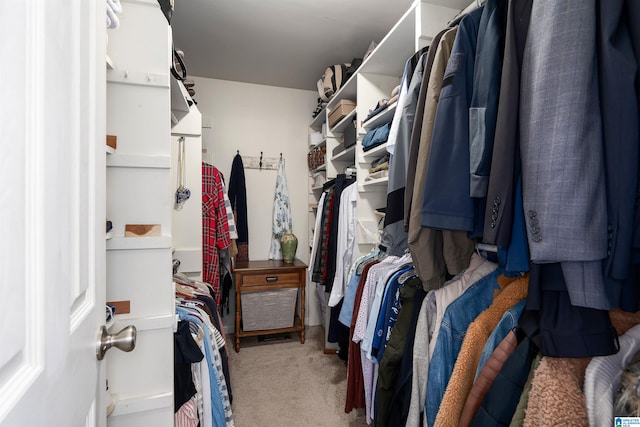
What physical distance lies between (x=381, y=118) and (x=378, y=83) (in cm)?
40

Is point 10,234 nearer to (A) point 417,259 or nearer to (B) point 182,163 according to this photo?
(A) point 417,259

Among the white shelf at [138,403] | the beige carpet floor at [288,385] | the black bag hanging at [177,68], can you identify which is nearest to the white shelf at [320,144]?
the black bag hanging at [177,68]

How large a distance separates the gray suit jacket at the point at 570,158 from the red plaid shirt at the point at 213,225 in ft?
6.22

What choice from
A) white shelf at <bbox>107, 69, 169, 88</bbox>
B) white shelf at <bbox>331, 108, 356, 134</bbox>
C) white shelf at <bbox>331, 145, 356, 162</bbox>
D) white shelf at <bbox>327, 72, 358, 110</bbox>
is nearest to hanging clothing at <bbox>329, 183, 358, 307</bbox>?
white shelf at <bbox>331, 145, 356, 162</bbox>

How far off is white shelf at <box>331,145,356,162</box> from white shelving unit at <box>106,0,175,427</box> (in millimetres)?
1409

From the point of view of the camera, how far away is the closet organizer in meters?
0.54

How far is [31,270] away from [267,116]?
2.81 m

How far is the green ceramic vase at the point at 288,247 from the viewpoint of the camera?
279cm

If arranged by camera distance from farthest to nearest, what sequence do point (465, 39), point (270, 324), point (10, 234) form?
1. point (270, 324)
2. point (465, 39)
3. point (10, 234)

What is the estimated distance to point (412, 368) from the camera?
3.34 ft

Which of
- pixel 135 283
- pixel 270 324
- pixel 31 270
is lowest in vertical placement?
pixel 270 324

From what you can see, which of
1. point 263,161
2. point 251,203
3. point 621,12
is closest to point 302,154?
point 263,161

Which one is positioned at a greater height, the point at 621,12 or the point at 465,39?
the point at 465,39

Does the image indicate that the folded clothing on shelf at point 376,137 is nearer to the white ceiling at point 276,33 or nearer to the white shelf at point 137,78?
the white ceiling at point 276,33
